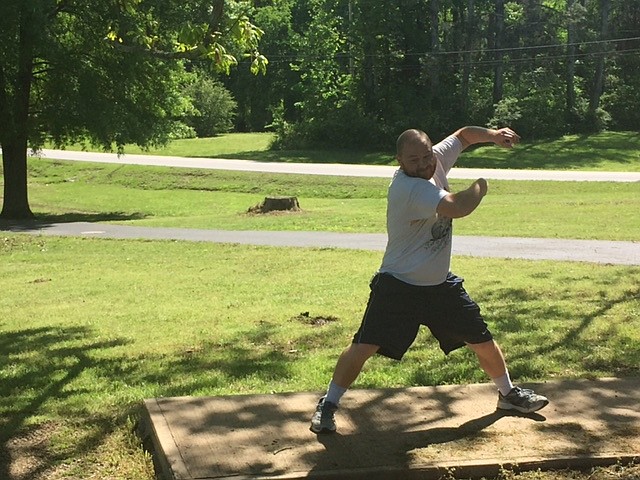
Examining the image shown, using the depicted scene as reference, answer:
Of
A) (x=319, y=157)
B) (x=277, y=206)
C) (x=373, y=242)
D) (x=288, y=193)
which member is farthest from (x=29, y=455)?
(x=319, y=157)

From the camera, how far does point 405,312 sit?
4445mm

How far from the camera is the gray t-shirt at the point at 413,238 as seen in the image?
4309mm

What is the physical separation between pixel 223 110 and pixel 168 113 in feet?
114

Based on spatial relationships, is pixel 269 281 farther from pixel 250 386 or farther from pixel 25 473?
pixel 25 473

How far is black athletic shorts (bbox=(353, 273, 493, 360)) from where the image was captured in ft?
14.5

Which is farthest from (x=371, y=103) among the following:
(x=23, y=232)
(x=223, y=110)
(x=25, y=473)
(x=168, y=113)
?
(x=25, y=473)

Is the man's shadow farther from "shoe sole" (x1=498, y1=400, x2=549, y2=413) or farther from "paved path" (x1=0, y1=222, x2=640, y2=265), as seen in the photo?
"paved path" (x1=0, y1=222, x2=640, y2=265)

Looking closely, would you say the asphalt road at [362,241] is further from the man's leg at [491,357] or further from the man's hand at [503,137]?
the man's leg at [491,357]

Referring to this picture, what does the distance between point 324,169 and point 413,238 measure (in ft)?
101

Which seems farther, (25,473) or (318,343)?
(318,343)

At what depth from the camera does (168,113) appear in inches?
1032

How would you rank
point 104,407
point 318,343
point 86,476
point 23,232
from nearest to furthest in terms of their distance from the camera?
1. point 86,476
2. point 104,407
3. point 318,343
4. point 23,232

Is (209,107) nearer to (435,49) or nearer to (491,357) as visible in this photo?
(435,49)

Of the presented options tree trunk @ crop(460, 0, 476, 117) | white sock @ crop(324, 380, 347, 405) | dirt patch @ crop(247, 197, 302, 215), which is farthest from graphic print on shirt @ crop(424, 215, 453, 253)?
tree trunk @ crop(460, 0, 476, 117)
